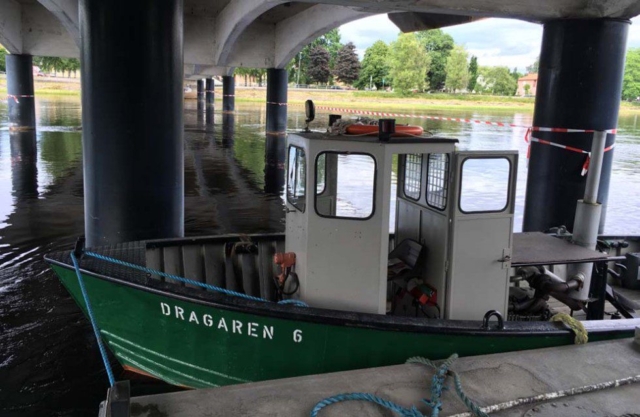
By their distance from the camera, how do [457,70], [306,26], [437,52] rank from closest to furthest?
[306,26]
[457,70]
[437,52]

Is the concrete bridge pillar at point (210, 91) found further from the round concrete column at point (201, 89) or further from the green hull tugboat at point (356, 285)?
the green hull tugboat at point (356, 285)

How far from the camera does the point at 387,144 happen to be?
5.05m

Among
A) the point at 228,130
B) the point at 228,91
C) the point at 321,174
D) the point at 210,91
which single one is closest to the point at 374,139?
the point at 321,174

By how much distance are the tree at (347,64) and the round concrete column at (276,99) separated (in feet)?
200

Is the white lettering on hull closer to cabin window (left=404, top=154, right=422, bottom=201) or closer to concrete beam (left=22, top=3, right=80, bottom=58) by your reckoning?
cabin window (left=404, top=154, right=422, bottom=201)

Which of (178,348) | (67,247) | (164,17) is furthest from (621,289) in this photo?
(67,247)

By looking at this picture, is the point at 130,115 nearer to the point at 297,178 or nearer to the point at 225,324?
the point at 297,178

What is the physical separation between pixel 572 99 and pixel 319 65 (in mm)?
80171

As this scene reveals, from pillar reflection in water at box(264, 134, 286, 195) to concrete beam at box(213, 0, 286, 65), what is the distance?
14.9ft

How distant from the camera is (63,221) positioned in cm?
1244

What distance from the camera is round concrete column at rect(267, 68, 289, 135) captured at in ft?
105

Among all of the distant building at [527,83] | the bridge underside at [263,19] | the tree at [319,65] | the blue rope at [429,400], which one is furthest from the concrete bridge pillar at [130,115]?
the distant building at [527,83]

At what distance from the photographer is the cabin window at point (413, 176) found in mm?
5875

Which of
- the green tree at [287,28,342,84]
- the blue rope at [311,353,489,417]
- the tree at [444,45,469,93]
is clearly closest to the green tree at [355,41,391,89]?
the green tree at [287,28,342,84]
